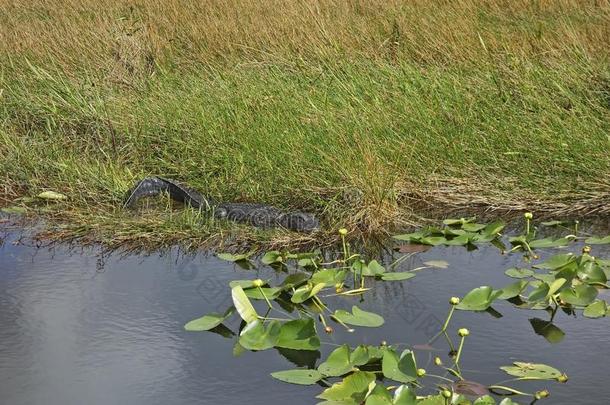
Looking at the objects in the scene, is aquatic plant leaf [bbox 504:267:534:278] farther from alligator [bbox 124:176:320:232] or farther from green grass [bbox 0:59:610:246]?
alligator [bbox 124:176:320:232]

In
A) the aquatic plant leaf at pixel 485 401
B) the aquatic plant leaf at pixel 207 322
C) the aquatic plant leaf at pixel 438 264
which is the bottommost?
the aquatic plant leaf at pixel 438 264

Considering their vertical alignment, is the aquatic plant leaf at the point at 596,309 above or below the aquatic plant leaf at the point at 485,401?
below

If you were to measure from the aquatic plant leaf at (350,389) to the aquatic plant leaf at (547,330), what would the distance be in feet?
2.90

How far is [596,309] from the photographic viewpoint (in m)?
4.05

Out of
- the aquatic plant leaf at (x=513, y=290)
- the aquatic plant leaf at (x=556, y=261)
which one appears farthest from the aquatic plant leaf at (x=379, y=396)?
the aquatic plant leaf at (x=556, y=261)

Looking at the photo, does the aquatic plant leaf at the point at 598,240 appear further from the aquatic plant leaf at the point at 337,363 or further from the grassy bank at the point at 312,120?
the aquatic plant leaf at the point at 337,363

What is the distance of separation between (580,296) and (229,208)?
2077 millimetres

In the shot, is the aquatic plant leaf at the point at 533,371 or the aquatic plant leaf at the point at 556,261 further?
the aquatic plant leaf at the point at 556,261

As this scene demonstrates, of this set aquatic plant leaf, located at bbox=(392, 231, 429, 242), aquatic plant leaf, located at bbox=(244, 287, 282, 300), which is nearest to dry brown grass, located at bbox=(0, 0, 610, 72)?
aquatic plant leaf, located at bbox=(392, 231, 429, 242)

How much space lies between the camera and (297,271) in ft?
15.5

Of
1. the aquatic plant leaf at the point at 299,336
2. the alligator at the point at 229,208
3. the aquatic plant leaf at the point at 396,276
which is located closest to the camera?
the aquatic plant leaf at the point at 299,336

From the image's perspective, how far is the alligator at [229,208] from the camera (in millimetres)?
5312

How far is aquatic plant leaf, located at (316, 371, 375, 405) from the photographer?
3.29m

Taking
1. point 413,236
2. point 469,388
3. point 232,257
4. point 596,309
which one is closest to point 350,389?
point 469,388
